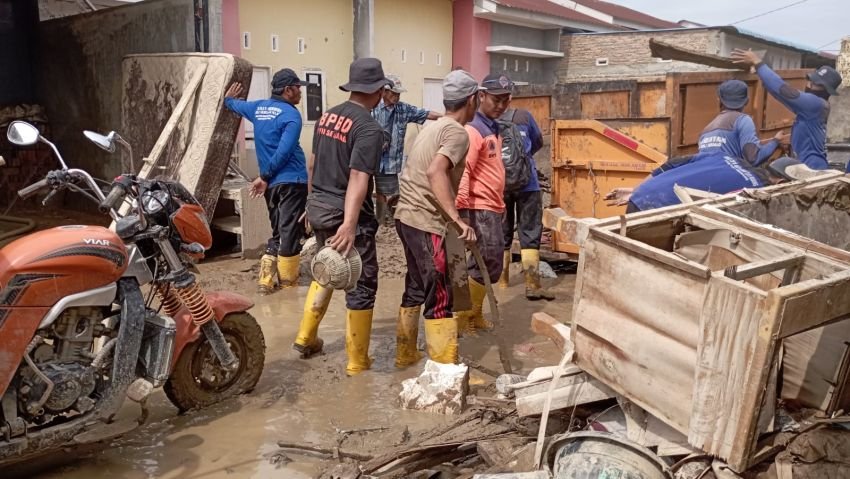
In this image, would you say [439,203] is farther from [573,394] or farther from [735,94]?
[735,94]

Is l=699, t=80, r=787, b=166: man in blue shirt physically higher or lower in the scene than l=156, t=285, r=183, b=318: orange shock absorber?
higher

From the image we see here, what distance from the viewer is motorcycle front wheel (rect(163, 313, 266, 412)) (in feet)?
13.1

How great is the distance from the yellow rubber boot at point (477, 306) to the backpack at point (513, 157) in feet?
3.74

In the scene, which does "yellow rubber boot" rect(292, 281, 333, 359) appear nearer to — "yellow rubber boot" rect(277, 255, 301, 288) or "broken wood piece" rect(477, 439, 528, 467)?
"yellow rubber boot" rect(277, 255, 301, 288)

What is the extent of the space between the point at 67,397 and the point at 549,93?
7134mm


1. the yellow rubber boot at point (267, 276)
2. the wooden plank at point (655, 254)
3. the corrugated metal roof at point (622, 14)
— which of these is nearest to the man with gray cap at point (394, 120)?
the yellow rubber boot at point (267, 276)

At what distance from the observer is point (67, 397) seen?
3.26m

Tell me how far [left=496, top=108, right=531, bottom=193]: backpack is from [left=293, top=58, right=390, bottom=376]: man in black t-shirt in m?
1.85

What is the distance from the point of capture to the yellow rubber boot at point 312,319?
4848 mm

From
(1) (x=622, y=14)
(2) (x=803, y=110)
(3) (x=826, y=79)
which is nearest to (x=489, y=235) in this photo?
(2) (x=803, y=110)

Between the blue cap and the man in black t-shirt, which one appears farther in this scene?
the blue cap

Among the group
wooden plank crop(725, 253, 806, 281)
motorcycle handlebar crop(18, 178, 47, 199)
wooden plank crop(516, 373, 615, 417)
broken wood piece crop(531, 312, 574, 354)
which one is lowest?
wooden plank crop(516, 373, 615, 417)

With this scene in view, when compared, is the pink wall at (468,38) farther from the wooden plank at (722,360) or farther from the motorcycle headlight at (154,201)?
the wooden plank at (722,360)

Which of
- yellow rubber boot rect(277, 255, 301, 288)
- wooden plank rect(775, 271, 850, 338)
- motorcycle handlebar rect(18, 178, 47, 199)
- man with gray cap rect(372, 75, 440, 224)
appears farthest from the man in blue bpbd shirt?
wooden plank rect(775, 271, 850, 338)
